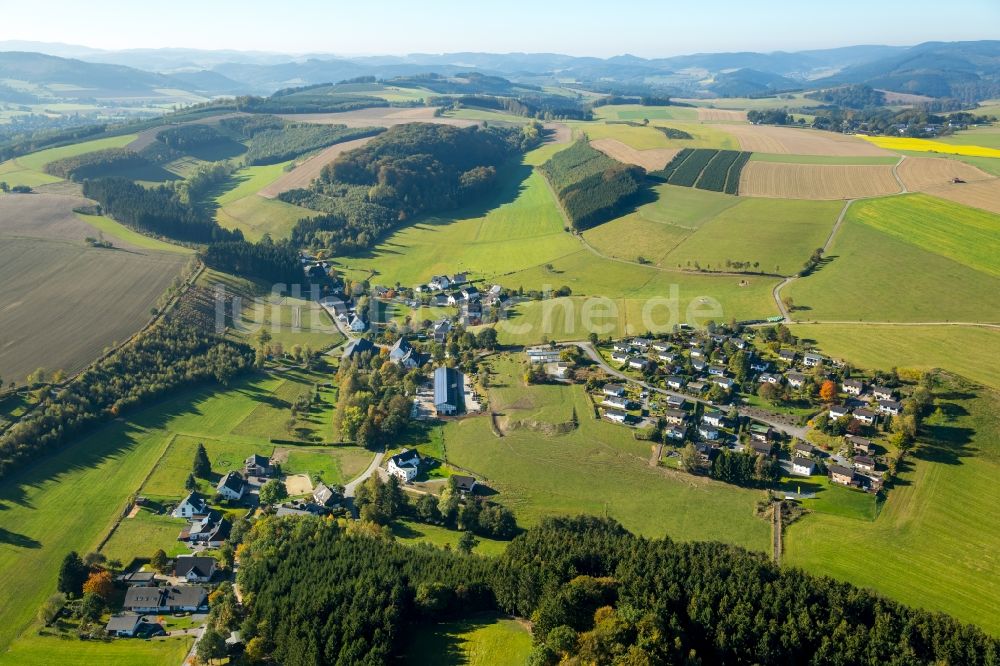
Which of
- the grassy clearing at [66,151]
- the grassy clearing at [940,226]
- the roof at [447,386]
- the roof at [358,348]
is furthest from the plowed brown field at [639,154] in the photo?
the grassy clearing at [66,151]

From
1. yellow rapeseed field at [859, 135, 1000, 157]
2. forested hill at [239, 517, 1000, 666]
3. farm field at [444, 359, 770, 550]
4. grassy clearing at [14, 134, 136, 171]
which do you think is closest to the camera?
forested hill at [239, 517, 1000, 666]

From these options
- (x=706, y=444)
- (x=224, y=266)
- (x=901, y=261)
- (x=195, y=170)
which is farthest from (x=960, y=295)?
(x=195, y=170)

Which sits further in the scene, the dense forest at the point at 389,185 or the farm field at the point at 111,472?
the dense forest at the point at 389,185

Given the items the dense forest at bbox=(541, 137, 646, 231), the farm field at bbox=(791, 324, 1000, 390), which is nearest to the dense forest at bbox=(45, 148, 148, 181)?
the dense forest at bbox=(541, 137, 646, 231)

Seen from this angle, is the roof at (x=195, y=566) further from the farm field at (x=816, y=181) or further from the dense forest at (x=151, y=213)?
the farm field at (x=816, y=181)

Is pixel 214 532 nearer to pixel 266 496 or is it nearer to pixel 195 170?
pixel 266 496

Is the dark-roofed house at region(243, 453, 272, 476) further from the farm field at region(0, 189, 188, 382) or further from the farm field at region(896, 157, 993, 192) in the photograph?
the farm field at region(896, 157, 993, 192)
